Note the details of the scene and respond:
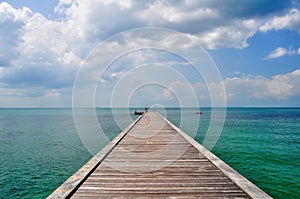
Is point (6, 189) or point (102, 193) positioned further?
point (6, 189)

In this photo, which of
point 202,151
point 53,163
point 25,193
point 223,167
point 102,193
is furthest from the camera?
point 53,163

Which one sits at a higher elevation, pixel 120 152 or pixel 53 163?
pixel 120 152

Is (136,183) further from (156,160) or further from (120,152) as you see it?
(120,152)

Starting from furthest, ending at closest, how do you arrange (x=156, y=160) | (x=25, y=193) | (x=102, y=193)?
(x=25, y=193), (x=156, y=160), (x=102, y=193)

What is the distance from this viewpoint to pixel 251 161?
12.8 metres

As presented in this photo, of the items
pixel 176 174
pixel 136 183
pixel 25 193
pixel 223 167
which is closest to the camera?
pixel 136 183

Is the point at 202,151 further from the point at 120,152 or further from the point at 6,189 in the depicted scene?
the point at 6,189

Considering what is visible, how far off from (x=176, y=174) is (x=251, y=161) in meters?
9.28

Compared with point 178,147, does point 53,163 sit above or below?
below

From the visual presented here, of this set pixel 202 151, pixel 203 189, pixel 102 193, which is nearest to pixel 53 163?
pixel 202 151

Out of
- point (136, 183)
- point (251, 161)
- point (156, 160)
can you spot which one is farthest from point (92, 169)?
point (251, 161)

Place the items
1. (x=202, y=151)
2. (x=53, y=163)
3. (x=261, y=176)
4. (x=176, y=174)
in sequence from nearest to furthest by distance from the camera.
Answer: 1. (x=176, y=174)
2. (x=202, y=151)
3. (x=261, y=176)
4. (x=53, y=163)

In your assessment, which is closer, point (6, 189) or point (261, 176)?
point (6, 189)

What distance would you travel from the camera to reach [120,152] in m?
7.72
